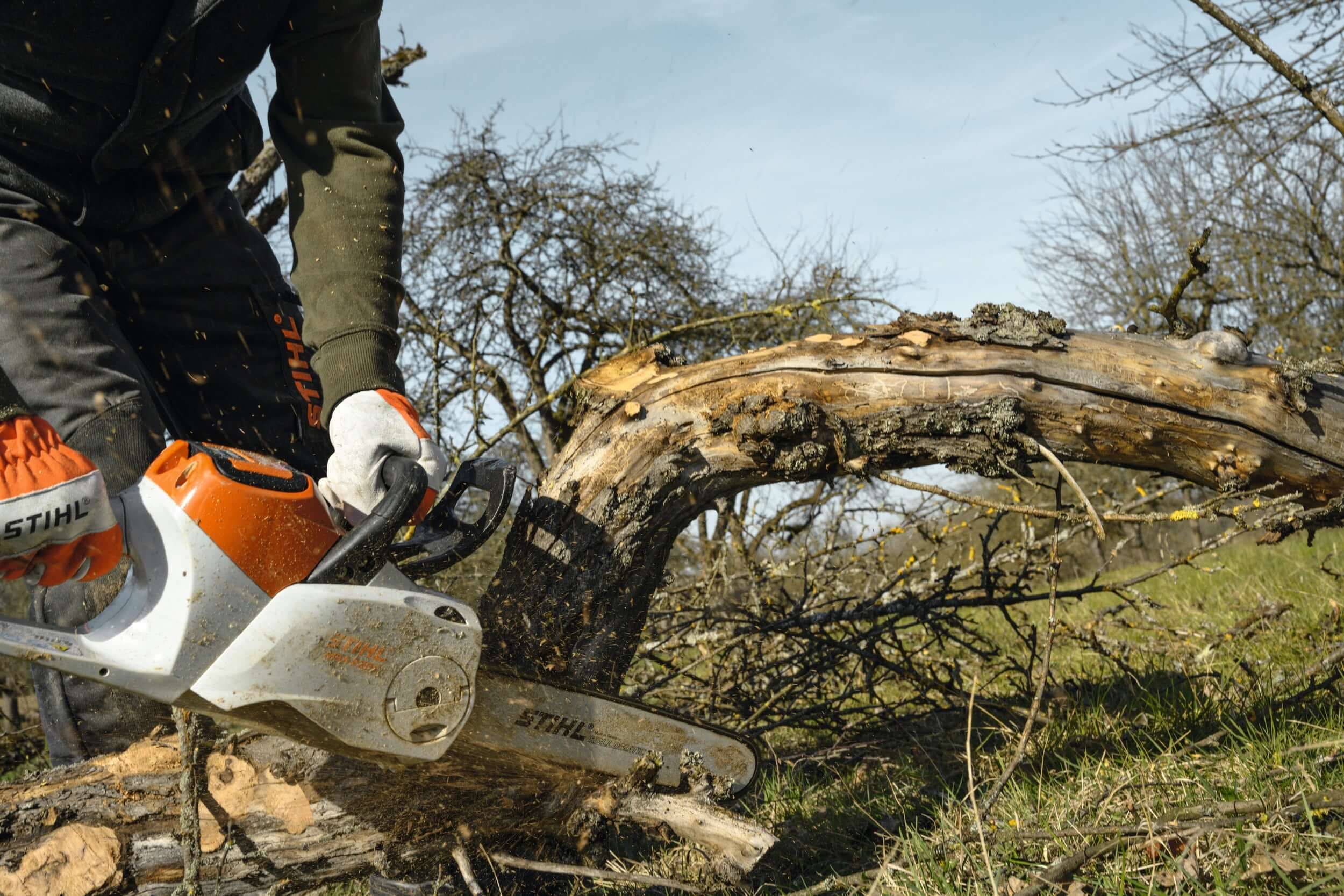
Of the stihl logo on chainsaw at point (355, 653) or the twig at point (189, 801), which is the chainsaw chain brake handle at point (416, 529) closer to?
the stihl logo on chainsaw at point (355, 653)

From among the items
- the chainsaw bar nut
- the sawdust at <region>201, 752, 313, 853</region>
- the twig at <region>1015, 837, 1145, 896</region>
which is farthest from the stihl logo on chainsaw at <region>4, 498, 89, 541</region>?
the twig at <region>1015, 837, 1145, 896</region>

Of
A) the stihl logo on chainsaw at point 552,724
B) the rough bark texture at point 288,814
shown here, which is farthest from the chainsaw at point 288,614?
the rough bark texture at point 288,814

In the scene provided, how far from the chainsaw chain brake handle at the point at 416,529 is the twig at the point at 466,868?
62cm

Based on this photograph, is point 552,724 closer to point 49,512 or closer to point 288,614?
point 288,614

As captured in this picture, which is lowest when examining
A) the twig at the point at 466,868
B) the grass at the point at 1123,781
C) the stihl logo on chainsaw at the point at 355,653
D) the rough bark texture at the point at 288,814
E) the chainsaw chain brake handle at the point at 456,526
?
the grass at the point at 1123,781

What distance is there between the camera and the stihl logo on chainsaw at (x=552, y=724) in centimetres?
193

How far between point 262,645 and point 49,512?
1.26 ft

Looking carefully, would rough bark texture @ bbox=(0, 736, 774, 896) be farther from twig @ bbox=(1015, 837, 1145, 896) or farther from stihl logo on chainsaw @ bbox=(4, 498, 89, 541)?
stihl logo on chainsaw @ bbox=(4, 498, 89, 541)

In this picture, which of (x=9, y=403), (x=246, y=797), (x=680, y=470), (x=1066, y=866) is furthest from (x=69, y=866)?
(x=1066, y=866)

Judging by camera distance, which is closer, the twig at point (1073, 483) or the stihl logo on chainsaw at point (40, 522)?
the stihl logo on chainsaw at point (40, 522)

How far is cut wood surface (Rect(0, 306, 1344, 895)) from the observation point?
1960 mm

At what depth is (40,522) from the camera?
4.62 ft

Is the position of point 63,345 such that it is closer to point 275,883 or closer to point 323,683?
point 323,683

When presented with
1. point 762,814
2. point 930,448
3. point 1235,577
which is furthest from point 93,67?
point 1235,577
